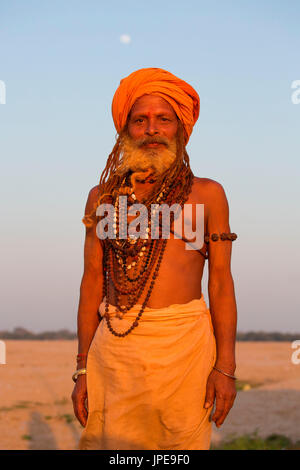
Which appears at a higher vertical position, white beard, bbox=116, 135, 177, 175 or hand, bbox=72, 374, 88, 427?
white beard, bbox=116, 135, 177, 175

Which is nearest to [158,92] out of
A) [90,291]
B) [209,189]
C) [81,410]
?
[209,189]

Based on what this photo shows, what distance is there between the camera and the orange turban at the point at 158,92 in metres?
4.59

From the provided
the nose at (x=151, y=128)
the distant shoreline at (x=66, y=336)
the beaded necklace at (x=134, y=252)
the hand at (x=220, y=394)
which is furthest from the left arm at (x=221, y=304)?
the distant shoreline at (x=66, y=336)

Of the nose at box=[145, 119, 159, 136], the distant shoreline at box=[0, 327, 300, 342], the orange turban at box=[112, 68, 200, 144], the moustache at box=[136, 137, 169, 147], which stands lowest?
the distant shoreline at box=[0, 327, 300, 342]

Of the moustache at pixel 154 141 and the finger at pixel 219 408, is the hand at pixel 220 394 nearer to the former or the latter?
the finger at pixel 219 408

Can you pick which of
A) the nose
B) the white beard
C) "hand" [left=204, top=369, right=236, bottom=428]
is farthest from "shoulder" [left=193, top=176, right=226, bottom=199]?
"hand" [left=204, top=369, right=236, bottom=428]

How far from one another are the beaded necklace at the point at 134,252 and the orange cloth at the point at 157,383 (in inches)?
5.8

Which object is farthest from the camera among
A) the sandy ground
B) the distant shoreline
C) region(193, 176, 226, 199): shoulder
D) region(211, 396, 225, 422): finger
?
the distant shoreline

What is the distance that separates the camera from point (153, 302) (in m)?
4.12

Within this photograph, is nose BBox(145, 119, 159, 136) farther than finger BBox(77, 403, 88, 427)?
Yes

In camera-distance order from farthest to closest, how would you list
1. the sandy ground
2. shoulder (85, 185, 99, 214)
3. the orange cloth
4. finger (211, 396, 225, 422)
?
the sandy ground, shoulder (85, 185, 99, 214), finger (211, 396, 225, 422), the orange cloth

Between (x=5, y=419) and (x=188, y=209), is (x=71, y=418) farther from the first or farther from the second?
(x=188, y=209)

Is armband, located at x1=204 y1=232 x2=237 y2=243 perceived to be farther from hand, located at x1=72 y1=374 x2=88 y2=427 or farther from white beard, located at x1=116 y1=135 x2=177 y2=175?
hand, located at x1=72 y1=374 x2=88 y2=427

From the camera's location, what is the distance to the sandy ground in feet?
36.7
